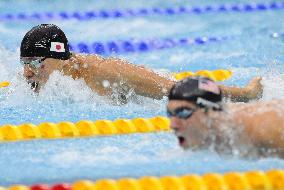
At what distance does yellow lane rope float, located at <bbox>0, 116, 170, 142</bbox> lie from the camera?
13.4 feet

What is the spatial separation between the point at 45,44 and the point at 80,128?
0.80 metres

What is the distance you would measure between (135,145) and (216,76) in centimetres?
269

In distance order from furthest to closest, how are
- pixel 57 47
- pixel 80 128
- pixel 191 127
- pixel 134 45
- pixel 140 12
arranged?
pixel 140 12 → pixel 134 45 → pixel 57 47 → pixel 80 128 → pixel 191 127

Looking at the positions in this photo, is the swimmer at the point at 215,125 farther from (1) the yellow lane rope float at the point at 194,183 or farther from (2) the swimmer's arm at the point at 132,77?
(2) the swimmer's arm at the point at 132,77

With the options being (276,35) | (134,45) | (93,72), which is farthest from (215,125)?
(276,35)

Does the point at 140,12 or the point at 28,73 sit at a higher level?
the point at 140,12

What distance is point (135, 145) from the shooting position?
12.4 ft

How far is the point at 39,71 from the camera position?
468cm

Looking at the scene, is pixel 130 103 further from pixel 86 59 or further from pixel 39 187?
pixel 39 187

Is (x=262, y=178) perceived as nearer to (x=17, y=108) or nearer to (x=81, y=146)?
(x=81, y=146)

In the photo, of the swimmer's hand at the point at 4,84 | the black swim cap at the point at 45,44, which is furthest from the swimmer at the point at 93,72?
the swimmer's hand at the point at 4,84

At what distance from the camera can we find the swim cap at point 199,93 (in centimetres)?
312

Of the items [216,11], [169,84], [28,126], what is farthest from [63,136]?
[216,11]

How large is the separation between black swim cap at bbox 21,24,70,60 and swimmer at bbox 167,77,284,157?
5.62 ft
